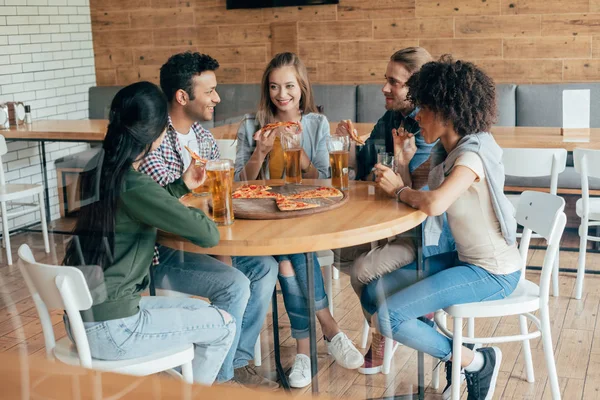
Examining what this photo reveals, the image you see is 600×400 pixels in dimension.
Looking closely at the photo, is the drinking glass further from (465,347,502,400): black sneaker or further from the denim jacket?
(465,347,502,400): black sneaker

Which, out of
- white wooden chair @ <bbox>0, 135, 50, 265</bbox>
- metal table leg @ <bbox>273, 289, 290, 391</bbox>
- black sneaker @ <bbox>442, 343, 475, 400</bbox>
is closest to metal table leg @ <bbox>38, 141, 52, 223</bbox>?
white wooden chair @ <bbox>0, 135, 50, 265</bbox>

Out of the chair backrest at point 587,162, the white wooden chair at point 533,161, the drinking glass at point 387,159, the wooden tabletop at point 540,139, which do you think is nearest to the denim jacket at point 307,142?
the drinking glass at point 387,159

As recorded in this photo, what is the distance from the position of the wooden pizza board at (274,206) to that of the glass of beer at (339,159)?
0.17 ft

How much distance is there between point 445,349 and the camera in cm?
171

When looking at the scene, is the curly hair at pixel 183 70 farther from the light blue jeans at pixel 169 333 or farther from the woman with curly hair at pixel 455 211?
the woman with curly hair at pixel 455 211

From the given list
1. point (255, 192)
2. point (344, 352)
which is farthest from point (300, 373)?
point (255, 192)

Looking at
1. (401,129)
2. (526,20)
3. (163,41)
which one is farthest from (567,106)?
(163,41)

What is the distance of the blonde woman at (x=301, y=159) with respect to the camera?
1231mm

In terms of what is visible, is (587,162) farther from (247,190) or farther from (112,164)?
(112,164)

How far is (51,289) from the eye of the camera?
0.98 metres

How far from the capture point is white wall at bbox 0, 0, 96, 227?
0.81 m

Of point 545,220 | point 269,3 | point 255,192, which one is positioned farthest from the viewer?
point 545,220

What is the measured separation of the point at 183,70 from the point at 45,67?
21 centimetres

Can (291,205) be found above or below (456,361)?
above
